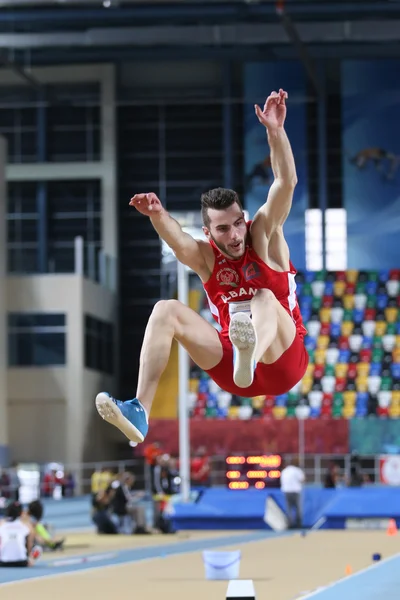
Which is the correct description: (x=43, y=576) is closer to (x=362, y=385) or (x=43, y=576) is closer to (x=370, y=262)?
(x=362, y=385)

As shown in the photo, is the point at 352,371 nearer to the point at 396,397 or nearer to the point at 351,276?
the point at 396,397

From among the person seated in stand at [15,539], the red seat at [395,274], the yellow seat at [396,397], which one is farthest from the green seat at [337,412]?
the person seated in stand at [15,539]

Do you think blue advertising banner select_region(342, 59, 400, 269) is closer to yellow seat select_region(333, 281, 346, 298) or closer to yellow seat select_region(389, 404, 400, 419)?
yellow seat select_region(333, 281, 346, 298)

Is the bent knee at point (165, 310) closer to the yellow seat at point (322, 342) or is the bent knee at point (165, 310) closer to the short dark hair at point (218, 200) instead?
the short dark hair at point (218, 200)

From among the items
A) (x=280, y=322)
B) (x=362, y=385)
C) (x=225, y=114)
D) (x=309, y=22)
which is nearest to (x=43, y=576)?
(x=280, y=322)

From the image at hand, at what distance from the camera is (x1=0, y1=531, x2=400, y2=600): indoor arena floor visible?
1238 cm

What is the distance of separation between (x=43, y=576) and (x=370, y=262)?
2524cm

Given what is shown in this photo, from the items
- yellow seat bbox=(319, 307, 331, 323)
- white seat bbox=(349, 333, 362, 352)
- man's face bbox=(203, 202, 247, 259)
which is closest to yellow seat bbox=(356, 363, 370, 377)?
white seat bbox=(349, 333, 362, 352)

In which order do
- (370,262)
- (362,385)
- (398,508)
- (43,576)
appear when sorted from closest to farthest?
(43,576) < (398,508) < (362,385) < (370,262)

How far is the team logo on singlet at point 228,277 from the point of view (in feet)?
25.6

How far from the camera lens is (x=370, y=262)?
126ft

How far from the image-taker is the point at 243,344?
7.12m

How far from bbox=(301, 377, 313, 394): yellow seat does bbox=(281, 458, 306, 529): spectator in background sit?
10635 mm

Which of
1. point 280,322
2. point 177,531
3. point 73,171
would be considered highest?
point 73,171
